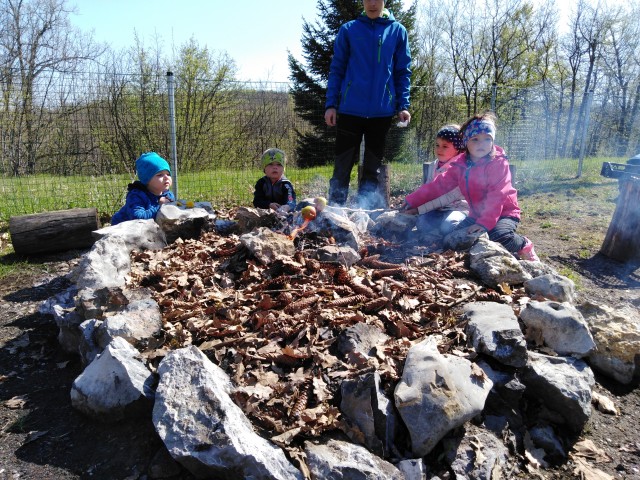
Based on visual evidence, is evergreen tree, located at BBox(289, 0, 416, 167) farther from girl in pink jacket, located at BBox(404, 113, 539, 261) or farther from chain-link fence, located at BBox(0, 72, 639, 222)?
girl in pink jacket, located at BBox(404, 113, 539, 261)

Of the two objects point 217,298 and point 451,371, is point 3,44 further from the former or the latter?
point 451,371

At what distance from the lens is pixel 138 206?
458 cm

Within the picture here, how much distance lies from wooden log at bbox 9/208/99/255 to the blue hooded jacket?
3.03m

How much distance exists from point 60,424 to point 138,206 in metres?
2.56

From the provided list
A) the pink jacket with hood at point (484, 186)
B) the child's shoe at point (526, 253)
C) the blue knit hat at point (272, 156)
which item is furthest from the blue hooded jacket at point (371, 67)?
the child's shoe at point (526, 253)

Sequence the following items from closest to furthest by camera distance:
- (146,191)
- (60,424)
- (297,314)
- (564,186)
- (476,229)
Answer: (60,424) < (297,314) < (476,229) < (146,191) < (564,186)

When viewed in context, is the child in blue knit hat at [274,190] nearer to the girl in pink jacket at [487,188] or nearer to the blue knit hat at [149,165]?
the blue knit hat at [149,165]

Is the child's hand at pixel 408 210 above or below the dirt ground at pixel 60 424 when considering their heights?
above

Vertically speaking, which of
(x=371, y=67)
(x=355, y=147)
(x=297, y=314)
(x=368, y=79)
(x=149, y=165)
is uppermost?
(x=371, y=67)

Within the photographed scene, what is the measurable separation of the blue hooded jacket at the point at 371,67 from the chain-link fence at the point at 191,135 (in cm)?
275

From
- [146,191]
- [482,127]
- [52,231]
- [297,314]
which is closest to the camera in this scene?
[297,314]

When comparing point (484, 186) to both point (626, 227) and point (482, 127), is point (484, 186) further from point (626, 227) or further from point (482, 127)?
point (626, 227)

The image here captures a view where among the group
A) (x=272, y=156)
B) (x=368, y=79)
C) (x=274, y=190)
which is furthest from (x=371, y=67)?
(x=274, y=190)

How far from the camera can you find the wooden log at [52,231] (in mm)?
4926
